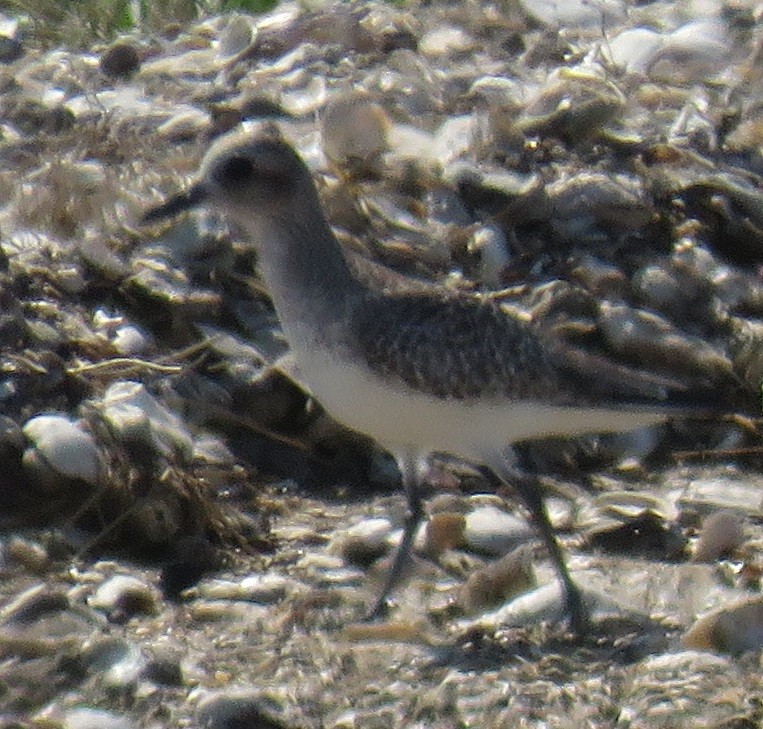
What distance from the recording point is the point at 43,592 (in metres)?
4.89

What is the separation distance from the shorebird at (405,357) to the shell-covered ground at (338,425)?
4.3 inches

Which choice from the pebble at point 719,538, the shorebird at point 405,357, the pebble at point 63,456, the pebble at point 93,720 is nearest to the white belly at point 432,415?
the shorebird at point 405,357

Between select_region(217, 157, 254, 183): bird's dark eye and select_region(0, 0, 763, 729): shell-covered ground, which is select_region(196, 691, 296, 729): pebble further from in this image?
select_region(217, 157, 254, 183): bird's dark eye

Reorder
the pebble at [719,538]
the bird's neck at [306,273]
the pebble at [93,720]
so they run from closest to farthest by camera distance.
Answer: the pebble at [93,720] → the bird's neck at [306,273] → the pebble at [719,538]

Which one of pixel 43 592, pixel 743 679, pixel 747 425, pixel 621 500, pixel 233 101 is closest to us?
pixel 743 679

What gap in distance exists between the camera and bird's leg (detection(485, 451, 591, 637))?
5.12 metres

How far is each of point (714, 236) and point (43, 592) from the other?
319 cm

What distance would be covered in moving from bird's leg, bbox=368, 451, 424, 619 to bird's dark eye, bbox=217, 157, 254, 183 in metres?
0.92

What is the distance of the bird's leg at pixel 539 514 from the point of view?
5121mm

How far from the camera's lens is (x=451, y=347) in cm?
520

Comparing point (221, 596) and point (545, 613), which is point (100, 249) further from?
point (545, 613)

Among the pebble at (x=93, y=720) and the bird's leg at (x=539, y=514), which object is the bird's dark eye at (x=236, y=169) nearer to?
the bird's leg at (x=539, y=514)

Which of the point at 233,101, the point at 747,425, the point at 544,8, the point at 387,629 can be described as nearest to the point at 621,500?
the point at 747,425

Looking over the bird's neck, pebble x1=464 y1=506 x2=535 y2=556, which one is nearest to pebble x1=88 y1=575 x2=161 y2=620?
the bird's neck
